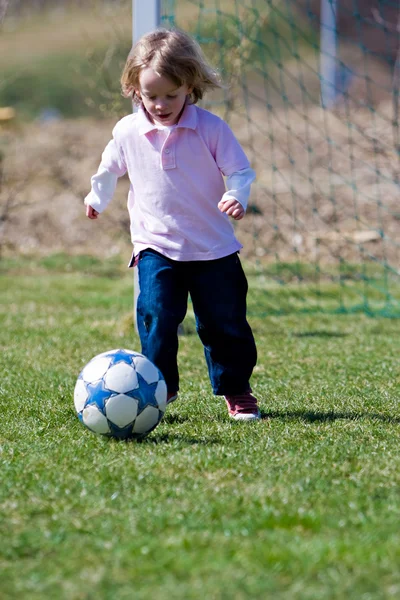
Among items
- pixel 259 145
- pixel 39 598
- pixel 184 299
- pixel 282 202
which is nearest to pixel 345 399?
pixel 184 299

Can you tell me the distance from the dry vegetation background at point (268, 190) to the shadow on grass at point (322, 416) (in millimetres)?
4264

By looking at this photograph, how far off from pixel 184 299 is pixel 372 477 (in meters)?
1.32

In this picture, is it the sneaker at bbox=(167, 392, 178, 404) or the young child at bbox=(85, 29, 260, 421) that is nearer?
the young child at bbox=(85, 29, 260, 421)

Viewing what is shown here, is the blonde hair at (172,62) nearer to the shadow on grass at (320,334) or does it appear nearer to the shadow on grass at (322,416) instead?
the shadow on grass at (322,416)

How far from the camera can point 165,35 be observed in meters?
3.90

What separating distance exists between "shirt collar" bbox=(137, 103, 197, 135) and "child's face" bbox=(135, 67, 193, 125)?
0.11ft

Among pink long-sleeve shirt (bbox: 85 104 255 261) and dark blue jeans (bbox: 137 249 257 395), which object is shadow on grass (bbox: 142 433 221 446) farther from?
pink long-sleeve shirt (bbox: 85 104 255 261)

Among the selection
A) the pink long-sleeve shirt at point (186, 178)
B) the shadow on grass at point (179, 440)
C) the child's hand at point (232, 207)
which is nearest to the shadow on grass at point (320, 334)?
the pink long-sleeve shirt at point (186, 178)

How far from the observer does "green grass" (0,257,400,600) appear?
7.42 ft

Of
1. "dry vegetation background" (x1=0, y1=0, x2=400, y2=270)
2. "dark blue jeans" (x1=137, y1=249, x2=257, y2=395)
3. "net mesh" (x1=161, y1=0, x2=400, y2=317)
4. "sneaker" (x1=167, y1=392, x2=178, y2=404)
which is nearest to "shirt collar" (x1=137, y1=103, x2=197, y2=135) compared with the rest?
"dark blue jeans" (x1=137, y1=249, x2=257, y2=395)

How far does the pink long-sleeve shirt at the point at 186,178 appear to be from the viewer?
12.8ft

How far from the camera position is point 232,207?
373 centimetres

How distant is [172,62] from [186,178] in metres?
0.50

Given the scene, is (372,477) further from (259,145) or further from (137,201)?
(259,145)
